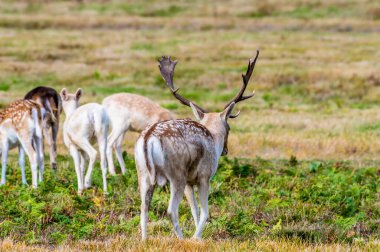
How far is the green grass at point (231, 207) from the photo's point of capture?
389 inches

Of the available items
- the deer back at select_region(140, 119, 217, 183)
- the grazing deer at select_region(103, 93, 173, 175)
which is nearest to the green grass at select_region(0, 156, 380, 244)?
the deer back at select_region(140, 119, 217, 183)

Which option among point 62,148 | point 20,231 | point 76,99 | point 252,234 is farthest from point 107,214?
point 62,148

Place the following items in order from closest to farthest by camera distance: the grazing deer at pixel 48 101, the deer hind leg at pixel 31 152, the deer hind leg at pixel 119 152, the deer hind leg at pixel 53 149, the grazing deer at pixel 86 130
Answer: the deer hind leg at pixel 31 152 → the grazing deer at pixel 86 130 → the deer hind leg at pixel 53 149 → the deer hind leg at pixel 119 152 → the grazing deer at pixel 48 101

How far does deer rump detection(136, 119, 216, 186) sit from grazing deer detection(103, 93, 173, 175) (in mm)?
6856

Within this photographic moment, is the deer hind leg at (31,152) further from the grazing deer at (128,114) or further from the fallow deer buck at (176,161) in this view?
the fallow deer buck at (176,161)

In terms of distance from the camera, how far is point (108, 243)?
8.63 metres

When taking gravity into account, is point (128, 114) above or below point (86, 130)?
below

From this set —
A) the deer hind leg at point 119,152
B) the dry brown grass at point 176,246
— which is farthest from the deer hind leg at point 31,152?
the dry brown grass at point 176,246

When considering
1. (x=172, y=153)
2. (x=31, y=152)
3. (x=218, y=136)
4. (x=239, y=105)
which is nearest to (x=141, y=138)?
(x=172, y=153)

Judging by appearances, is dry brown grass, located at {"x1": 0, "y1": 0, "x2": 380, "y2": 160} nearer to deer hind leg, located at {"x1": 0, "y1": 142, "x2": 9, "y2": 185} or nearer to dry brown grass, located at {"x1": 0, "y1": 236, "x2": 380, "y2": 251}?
deer hind leg, located at {"x1": 0, "y1": 142, "x2": 9, "y2": 185}

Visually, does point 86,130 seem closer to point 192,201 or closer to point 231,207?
point 231,207

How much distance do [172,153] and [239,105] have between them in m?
17.4

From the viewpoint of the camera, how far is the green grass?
32.4 feet

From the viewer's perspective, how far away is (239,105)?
2592cm
